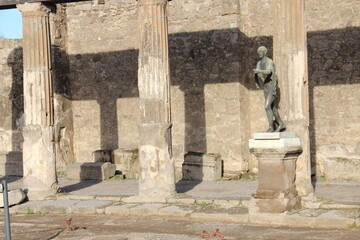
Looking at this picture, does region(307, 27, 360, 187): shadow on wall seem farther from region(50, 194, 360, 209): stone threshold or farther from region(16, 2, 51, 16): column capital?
region(16, 2, 51, 16): column capital

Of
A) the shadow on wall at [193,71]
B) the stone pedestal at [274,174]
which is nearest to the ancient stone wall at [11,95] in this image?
the shadow on wall at [193,71]

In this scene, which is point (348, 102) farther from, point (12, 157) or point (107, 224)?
point (12, 157)

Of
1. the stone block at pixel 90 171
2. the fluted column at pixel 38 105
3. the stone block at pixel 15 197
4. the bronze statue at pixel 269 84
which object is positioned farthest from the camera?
the stone block at pixel 90 171

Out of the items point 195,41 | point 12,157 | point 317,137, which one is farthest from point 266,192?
point 12,157

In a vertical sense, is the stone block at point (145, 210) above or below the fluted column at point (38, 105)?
below

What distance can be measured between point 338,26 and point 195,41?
134 inches

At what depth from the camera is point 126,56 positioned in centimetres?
1739

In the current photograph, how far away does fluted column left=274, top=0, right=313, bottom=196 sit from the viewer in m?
10.9

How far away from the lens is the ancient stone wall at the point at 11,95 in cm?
1812

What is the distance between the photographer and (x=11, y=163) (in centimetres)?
1788

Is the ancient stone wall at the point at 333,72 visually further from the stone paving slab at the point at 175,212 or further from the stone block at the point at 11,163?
the stone block at the point at 11,163

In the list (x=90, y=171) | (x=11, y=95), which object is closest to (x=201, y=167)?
(x=90, y=171)

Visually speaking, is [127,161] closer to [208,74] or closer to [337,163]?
[208,74]

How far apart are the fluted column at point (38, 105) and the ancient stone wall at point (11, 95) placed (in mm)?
4983
